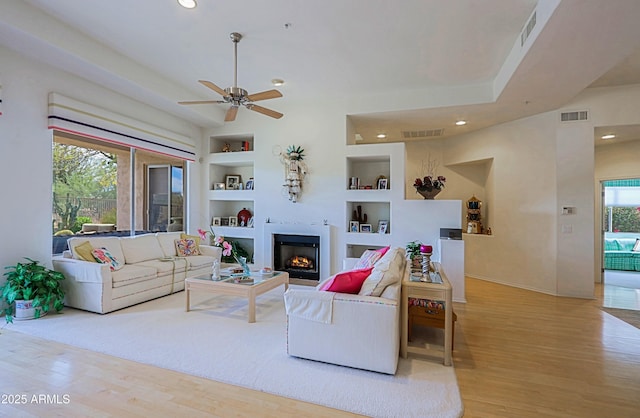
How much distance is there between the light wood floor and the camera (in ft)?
6.61

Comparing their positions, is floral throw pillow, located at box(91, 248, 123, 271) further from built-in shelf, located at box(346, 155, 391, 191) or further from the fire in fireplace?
built-in shelf, located at box(346, 155, 391, 191)

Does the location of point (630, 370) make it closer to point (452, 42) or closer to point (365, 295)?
point (365, 295)

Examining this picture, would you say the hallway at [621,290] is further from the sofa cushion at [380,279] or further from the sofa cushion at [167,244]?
the sofa cushion at [167,244]

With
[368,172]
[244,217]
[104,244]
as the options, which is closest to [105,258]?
[104,244]

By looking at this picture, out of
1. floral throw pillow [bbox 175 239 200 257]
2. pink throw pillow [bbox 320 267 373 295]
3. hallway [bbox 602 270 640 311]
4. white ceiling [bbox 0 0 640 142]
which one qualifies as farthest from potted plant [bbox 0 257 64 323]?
hallway [bbox 602 270 640 311]

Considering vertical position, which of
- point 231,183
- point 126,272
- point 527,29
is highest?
point 527,29

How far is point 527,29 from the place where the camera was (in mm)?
3188

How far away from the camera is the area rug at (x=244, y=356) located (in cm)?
212

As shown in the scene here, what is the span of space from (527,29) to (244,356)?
174 inches

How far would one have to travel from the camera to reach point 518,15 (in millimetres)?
3109

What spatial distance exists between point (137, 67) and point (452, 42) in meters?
4.43

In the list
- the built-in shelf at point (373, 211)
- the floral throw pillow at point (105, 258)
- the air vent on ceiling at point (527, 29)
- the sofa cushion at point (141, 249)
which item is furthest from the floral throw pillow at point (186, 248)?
the air vent on ceiling at point (527, 29)

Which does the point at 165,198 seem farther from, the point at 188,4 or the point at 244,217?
the point at 188,4

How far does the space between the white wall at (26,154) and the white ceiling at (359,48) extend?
0.81 feet
